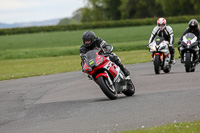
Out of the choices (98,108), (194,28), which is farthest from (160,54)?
(98,108)

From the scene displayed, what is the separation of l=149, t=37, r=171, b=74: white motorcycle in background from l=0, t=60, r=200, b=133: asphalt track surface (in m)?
2.19

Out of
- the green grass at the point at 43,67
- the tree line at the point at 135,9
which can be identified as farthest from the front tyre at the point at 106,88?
the tree line at the point at 135,9

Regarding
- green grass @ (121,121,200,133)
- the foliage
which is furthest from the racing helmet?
the foliage

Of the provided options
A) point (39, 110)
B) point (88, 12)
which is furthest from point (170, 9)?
point (39, 110)

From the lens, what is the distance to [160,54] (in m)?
15.8

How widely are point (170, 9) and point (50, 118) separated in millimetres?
94497

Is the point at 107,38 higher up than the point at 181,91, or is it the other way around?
the point at 181,91

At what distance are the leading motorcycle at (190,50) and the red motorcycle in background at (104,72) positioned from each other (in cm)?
542

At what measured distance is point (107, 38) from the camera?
57.0 m

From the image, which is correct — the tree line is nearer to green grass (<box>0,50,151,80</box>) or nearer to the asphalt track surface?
green grass (<box>0,50,151,80</box>)

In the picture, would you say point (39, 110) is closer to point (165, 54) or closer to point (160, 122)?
point (160, 122)

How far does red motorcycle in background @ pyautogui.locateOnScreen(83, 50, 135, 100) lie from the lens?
9945 mm

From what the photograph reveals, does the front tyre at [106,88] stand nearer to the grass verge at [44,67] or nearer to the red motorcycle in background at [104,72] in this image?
the red motorcycle in background at [104,72]

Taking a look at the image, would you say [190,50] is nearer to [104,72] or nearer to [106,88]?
[104,72]
